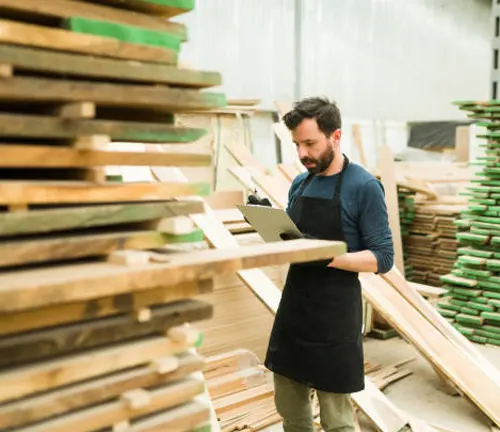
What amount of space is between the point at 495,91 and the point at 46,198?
7.74 metres

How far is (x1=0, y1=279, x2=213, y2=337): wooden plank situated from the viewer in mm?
1471

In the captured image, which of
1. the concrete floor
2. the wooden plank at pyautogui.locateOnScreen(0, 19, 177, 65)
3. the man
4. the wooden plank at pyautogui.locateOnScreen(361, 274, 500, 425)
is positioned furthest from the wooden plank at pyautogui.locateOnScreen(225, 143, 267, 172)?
Answer: the wooden plank at pyautogui.locateOnScreen(0, 19, 177, 65)

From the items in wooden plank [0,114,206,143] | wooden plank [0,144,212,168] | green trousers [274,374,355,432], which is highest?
wooden plank [0,114,206,143]

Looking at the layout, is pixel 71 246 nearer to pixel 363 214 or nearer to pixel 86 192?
pixel 86 192

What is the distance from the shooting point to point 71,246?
5.09 ft

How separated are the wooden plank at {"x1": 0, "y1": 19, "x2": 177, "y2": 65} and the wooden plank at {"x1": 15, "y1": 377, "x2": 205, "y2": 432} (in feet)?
3.05

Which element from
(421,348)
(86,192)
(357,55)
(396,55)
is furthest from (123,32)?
(396,55)

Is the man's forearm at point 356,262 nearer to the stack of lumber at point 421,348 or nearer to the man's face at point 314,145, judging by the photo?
the man's face at point 314,145

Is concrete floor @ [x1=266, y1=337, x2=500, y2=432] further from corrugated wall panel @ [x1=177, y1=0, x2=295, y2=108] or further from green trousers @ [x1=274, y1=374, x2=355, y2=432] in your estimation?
corrugated wall panel @ [x1=177, y1=0, x2=295, y2=108]

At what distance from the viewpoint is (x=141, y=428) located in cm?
170

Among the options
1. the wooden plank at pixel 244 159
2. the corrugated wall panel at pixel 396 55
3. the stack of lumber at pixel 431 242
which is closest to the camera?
the wooden plank at pixel 244 159

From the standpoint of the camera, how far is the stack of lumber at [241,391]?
4.15m

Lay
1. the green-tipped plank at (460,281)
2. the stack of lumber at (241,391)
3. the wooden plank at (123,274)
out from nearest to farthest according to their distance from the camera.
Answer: the wooden plank at (123,274) → the stack of lumber at (241,391) → the green-tipped plank at (460,281)

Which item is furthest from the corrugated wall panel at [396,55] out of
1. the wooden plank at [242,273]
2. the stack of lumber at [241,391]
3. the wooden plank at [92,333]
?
the wooden plank at [92,333]
